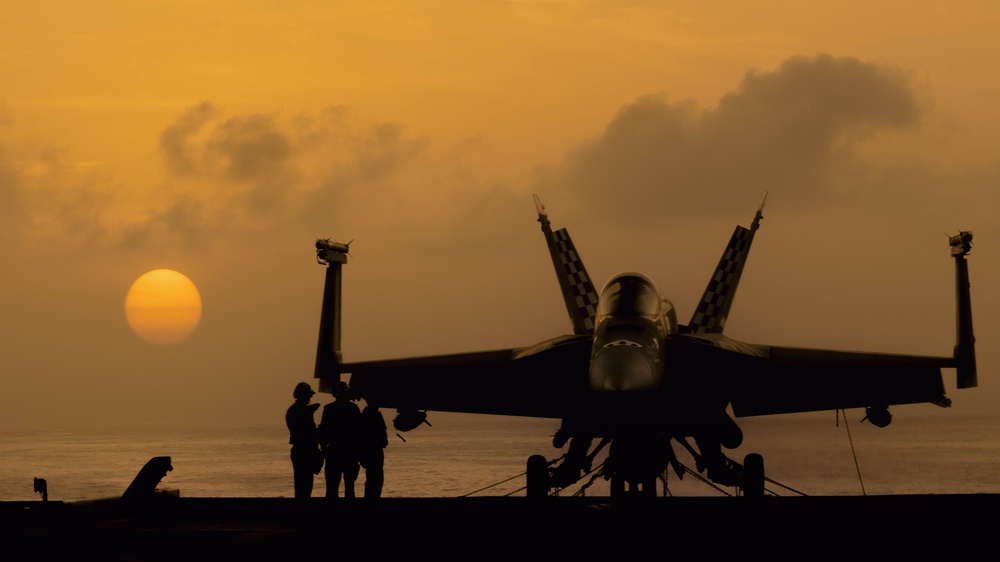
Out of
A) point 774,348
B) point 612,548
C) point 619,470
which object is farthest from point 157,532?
point 774,348

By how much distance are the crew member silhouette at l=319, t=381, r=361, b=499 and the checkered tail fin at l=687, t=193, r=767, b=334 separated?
31.6ft

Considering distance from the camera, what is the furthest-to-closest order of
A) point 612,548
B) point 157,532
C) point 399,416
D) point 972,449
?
point 972,449 → point 399,416 → point 157,532 → point 612,548

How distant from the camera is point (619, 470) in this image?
19359mm

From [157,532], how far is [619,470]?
7.62 metres

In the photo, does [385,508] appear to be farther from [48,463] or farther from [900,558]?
[48,463]

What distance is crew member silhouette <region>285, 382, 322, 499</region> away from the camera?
2070 cm

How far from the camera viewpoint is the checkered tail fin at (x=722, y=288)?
28.2 meters

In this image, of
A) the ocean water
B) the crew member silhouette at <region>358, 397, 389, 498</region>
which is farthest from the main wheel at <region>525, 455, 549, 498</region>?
the ocean water

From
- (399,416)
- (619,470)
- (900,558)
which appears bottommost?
(900,558)

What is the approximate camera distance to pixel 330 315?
1056 inches

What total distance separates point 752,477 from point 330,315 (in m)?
10.0

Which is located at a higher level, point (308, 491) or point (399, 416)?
point (399, 416)

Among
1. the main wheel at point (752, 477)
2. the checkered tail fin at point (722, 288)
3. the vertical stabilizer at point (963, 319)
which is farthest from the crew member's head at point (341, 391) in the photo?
the vertical stabilizer at point (963, 319)

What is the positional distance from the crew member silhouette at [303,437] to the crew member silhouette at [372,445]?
0.83 meters
